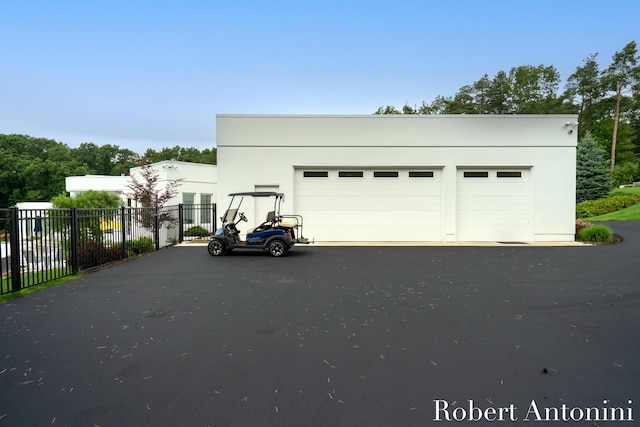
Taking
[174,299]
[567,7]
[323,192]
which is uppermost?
[567,7]

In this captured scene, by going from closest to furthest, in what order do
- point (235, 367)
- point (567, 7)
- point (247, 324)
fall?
point (235, 367) < point (247, 324) < point (567, 7)

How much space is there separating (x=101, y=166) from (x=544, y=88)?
7266 cm

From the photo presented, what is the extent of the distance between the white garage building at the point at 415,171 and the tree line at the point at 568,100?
2499cm

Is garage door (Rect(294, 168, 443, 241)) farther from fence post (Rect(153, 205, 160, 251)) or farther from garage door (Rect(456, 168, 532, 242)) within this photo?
fence post (Rect(153, 205, 160, 251))

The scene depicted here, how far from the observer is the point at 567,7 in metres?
13.8

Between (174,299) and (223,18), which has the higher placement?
(223,18)

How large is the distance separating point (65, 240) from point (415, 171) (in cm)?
1065

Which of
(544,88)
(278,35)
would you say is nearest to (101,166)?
(278,35)

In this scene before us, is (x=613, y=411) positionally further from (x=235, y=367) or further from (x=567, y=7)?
(x=567, y=7)

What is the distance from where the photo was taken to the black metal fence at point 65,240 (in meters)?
5.78

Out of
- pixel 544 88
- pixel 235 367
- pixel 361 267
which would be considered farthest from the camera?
pixel 544 88

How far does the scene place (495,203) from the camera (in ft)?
41.6

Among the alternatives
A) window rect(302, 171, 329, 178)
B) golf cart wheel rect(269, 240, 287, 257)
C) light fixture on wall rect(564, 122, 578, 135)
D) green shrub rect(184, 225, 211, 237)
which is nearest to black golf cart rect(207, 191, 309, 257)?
golf cart wheel rect(269, 240, 287, 257)

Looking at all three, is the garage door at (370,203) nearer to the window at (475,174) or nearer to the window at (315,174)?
the window at (315,174)
